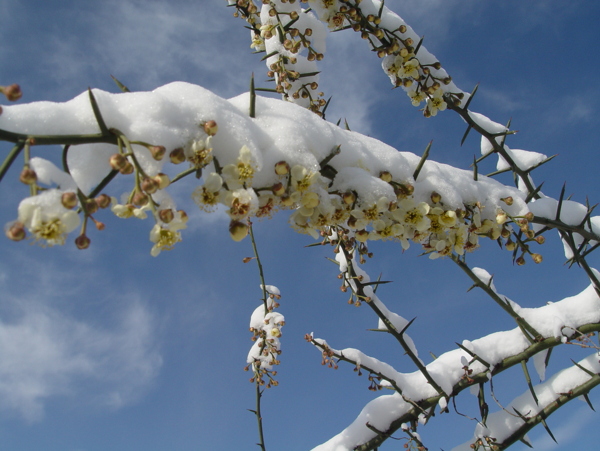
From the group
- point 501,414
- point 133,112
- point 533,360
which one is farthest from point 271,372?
point 133,112

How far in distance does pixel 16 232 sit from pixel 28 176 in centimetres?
18

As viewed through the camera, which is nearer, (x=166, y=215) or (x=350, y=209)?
(x=166, y=215)

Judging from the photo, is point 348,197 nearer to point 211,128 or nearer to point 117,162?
point 211,128

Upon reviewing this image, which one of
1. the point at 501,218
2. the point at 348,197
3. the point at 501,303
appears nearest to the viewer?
the point at 348,197

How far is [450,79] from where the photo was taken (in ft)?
13.7

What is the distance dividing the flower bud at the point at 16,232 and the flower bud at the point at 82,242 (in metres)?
0.16

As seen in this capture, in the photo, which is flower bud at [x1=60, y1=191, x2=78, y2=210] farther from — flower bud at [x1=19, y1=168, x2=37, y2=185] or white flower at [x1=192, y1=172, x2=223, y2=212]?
white flower at [x1=192, y1=172, x2=223, y2=212]

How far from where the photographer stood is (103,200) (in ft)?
4.80

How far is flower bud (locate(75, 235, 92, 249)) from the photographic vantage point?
4.68 ft

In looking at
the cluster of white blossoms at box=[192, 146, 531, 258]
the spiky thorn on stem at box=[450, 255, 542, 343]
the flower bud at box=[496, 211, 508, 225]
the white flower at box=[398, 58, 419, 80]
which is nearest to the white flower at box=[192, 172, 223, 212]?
the cluster of white blossoms at box=[192, 146, 531, 258]

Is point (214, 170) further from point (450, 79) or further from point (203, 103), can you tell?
point (450, 79)

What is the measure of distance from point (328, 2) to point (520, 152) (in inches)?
97.2

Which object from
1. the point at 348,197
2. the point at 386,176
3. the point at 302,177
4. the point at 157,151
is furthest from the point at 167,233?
the point at 386,176

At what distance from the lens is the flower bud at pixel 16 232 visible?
1290 mm
